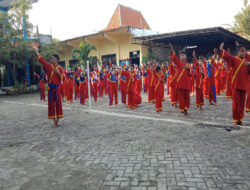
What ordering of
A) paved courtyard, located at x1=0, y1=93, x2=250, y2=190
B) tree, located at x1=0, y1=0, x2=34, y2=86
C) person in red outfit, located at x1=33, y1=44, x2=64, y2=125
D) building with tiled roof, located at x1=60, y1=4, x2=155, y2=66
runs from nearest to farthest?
paved courtyard, located at x1=0, y1=93, x2=250, y2=190 → person in red outfit, located at x1=33, y1=44, x2=64, y2=125 → tree, located at x1=0, y1=0, x2=34, y2=86 → building with tiled roof, located at x1=60, y1=4, x2=155, y2=66

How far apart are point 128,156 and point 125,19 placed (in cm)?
2724

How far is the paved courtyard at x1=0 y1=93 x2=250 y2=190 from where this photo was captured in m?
2.90

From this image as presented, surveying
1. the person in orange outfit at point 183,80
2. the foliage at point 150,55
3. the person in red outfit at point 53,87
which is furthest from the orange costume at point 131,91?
the foliage at point 150,55

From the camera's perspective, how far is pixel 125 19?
28719 mm

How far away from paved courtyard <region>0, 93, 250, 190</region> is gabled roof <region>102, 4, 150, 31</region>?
76.7ft

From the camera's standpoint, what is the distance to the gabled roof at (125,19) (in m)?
28.0

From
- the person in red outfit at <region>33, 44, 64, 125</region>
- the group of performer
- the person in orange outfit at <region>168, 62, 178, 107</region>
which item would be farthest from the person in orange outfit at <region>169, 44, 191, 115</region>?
the person in red outfit at <region>33, 44, 64, 125</region>

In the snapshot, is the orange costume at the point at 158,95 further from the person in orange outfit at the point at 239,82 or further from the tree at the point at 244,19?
the tree at the point at 244,19

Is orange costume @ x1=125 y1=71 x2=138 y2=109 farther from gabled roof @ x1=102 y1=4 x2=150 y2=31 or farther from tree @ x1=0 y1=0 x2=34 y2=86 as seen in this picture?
gabled roof @ x1=102 y1=4 x2=150 y2=31

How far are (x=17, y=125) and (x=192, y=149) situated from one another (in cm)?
536

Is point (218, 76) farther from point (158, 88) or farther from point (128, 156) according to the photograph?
point (128, 156)

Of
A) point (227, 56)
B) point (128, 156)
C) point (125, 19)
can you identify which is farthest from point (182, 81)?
point (125, 19)

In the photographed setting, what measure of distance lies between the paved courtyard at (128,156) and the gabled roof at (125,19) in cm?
2338

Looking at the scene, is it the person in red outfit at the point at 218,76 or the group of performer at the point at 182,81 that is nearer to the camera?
the group of performer at the point at 182,81
